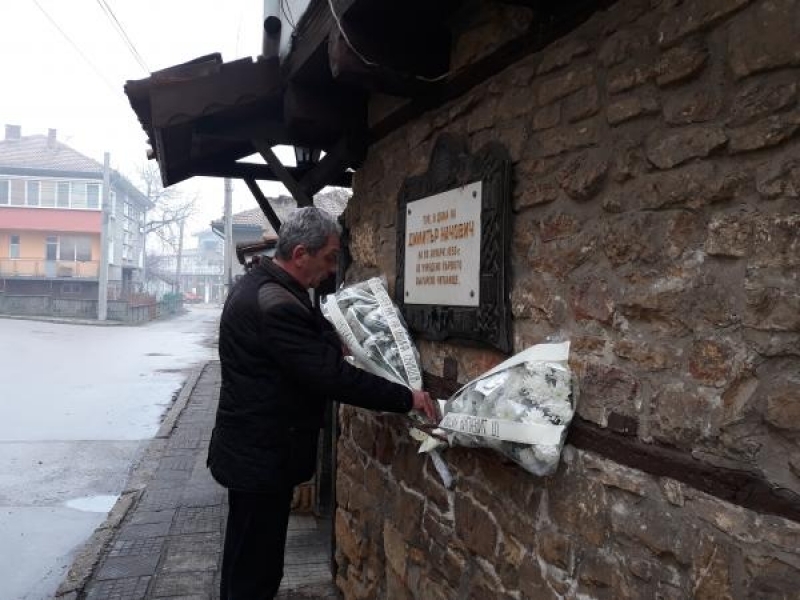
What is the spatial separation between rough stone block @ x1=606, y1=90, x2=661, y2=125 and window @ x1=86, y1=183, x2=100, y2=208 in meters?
46.5

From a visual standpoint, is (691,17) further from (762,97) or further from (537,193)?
(537,193)

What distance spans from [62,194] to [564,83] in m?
47.0

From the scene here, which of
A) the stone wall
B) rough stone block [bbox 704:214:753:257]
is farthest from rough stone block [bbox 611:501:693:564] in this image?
rough stone block [bbox 704:214:753:257]

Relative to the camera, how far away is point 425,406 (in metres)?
2.61

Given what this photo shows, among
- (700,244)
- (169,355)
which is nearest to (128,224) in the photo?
(169,355)

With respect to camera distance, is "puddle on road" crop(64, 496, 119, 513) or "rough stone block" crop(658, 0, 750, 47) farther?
"puddle on road" crop(64, 496, 119, 513)

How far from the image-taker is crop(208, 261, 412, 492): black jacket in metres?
2.56

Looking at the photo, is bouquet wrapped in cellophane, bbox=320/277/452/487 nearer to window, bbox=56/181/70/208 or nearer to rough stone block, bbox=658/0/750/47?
rough stone block, bbox=658/0/750/47

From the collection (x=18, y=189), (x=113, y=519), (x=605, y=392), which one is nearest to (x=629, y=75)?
(x=605, y=392)

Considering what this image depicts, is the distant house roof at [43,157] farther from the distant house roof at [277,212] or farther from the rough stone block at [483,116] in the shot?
the rough stone block at [483,116]

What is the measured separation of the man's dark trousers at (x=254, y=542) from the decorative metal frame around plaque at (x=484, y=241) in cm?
102

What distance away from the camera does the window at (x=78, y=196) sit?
1678 inches

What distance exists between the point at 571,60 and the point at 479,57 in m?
0.63

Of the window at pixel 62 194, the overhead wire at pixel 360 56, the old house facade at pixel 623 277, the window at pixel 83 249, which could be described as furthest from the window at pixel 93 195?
the overhead wire at pixel 360 56
